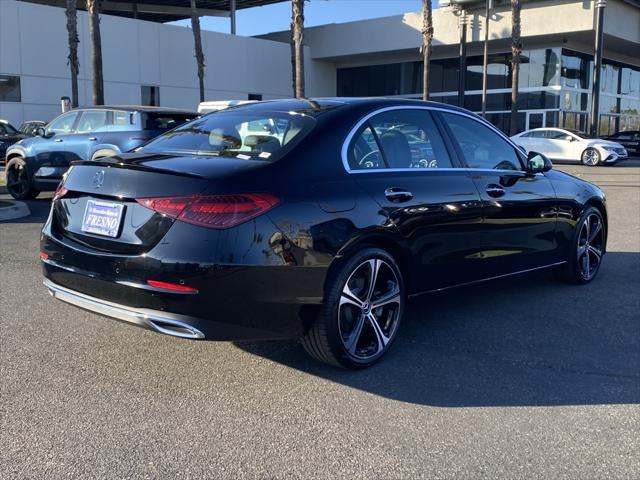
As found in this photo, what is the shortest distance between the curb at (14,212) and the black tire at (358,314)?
25.3 feet

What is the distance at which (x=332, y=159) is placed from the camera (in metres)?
3.92

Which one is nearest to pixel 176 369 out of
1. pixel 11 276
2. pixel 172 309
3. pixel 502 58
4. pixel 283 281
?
pixel 172 309

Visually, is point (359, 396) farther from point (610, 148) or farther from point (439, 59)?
point (439, 59)

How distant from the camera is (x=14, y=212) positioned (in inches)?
397

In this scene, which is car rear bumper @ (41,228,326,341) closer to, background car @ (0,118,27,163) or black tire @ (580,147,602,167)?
background car @ (0,118,27,163)

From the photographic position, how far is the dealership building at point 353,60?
30.1m

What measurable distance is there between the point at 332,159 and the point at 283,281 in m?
0.86

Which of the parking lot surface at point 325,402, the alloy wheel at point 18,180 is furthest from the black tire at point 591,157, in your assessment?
the parking lot surface at point 325,402

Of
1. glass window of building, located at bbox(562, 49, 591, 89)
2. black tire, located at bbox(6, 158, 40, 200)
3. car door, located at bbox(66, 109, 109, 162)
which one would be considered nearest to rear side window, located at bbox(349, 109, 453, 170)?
car door, located at bbox(66, 109, 109, 162)

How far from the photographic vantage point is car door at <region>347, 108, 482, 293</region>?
4.14m

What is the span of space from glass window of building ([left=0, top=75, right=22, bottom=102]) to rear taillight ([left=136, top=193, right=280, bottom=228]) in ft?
95.1

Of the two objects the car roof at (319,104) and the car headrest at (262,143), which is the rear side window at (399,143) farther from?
the car headrest at (262,143)

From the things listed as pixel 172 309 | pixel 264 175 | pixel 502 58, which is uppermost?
pixel 502 58

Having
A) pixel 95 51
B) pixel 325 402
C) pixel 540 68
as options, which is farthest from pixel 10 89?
pixel 325 402
